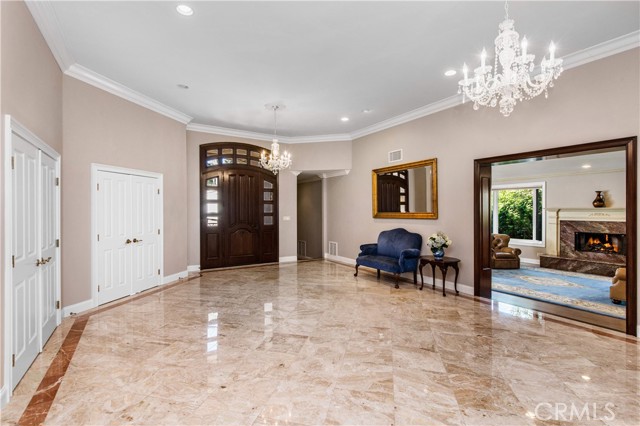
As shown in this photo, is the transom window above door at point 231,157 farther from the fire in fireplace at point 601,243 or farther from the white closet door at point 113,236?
the fire in fireplace at point 601,243

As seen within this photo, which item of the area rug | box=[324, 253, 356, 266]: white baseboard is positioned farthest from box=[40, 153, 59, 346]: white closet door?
the area rug

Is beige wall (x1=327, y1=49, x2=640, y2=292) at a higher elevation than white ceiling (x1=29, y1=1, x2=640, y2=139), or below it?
below

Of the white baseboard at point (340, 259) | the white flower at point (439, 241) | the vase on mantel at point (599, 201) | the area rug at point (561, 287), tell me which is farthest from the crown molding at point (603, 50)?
the white baseboard at point (340, 259)

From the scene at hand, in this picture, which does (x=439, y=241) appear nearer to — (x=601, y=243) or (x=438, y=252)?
(x=438, y=252)

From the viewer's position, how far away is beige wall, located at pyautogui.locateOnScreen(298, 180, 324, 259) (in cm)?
935

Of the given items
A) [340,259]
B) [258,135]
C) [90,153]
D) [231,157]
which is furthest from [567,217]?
[90,153]

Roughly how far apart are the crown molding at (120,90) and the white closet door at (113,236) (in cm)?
126

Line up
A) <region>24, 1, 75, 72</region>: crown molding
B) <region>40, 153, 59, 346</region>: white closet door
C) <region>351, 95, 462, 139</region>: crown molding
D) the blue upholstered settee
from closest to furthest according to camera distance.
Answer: <region>24, 1, 75, 72</region>: crown molding < <region>40, 153, 59, 346</region>: white closet door < <region>351, 95, 462, 139</region>: crown molding < the blue upholstered settee

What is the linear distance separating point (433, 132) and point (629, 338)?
12.9ft

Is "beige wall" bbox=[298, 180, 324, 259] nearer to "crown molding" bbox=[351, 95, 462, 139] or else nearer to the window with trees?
"crown molding" bbox=[351, 95, 462, 139]

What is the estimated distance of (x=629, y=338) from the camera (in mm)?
3291

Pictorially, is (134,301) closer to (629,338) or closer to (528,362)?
(528,362)

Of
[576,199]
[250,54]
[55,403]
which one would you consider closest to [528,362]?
[55,403]

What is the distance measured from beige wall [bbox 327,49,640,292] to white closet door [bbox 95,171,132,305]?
4.87 metres
